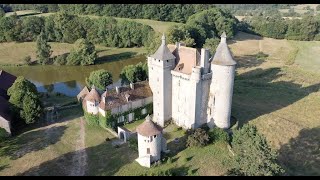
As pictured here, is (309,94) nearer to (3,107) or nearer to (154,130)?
(154,130)

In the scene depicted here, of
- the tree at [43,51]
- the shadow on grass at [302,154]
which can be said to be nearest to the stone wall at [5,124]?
the shadow on grass at [302,154]

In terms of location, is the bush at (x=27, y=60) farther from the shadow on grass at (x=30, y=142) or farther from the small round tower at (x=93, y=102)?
the small round tower at (x=93, y=102)

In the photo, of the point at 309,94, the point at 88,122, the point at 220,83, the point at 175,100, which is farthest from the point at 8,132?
the point at 309,94

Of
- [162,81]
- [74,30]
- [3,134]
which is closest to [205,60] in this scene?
[162,81]

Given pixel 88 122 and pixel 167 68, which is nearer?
pixel 167 68

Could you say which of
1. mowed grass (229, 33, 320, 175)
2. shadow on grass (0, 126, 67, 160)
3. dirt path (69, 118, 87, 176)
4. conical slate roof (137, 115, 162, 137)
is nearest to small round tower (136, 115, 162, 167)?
conical slate roof (137, 115, 162, 137)
